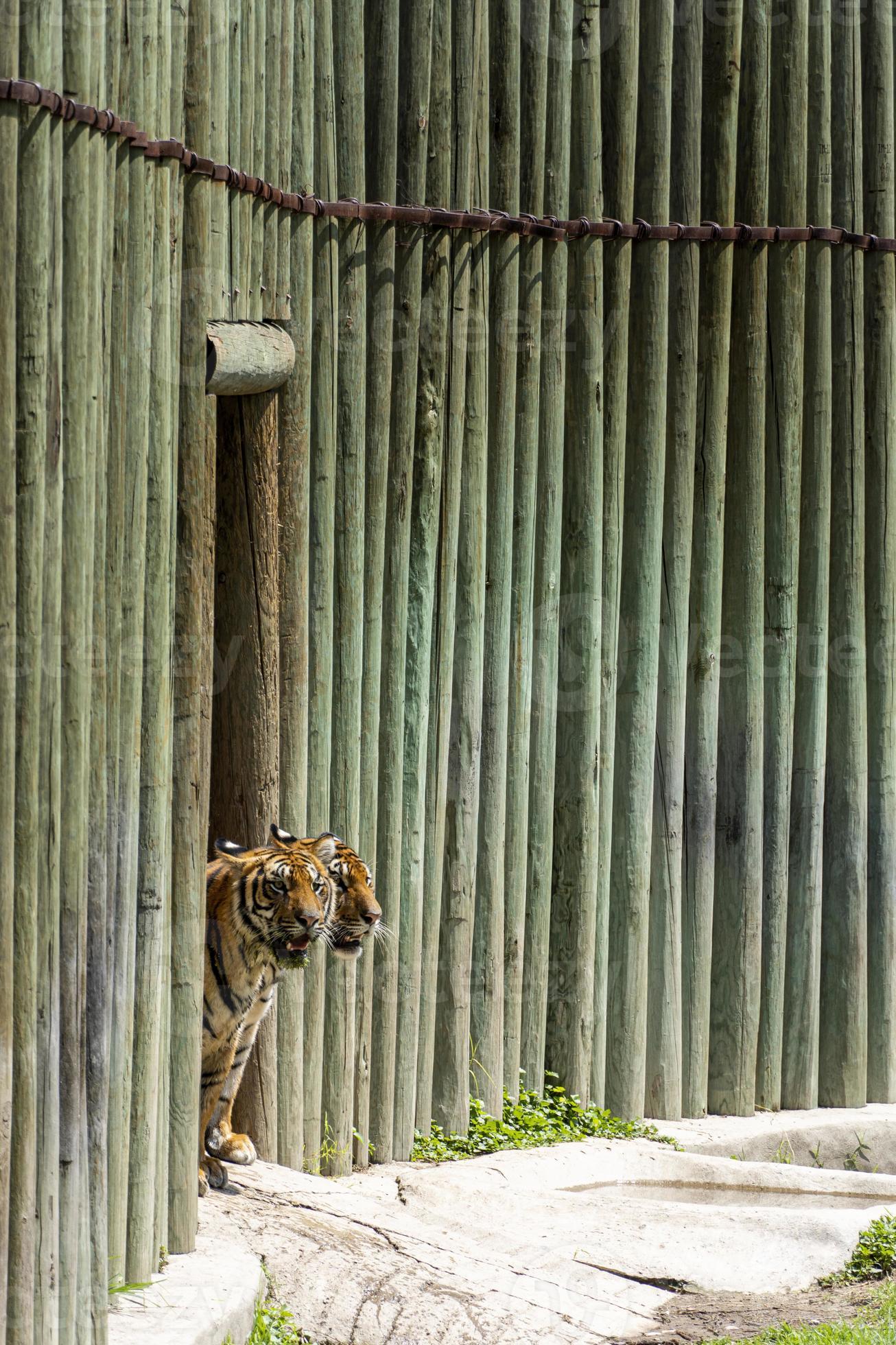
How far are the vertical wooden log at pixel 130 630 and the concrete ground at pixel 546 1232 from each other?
0.45m

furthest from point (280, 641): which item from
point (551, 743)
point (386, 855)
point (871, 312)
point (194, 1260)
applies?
point (871, 312)

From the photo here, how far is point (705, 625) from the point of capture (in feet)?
25.6

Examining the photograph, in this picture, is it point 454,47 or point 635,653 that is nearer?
point 454,47

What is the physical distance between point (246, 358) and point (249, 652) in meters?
1.13

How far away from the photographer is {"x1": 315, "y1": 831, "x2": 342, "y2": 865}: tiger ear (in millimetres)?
6035

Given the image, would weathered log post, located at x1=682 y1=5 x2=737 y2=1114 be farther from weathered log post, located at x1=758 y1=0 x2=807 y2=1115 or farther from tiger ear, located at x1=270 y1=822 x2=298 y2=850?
tiger ear, located at x1=270 y1=822 x2=298 y2=850

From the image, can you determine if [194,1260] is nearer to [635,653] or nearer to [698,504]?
[635,653]

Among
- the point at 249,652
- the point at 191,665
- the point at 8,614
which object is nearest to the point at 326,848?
the point at 249,652

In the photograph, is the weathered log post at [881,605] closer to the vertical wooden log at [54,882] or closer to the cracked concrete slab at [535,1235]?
the cracked concrete slab at [535,1235]

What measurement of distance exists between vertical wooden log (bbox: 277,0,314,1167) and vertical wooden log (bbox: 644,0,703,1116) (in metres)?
1.90

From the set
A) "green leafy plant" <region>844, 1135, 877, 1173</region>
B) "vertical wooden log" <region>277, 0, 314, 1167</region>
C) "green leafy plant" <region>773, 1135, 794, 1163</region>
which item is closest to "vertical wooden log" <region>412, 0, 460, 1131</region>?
"vertical wooden log" <region>277, 0, 314, 1167</region>

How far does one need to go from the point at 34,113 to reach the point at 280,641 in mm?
2664

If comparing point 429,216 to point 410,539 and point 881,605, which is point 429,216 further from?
point 881,605

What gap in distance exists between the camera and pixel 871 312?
8031mm
